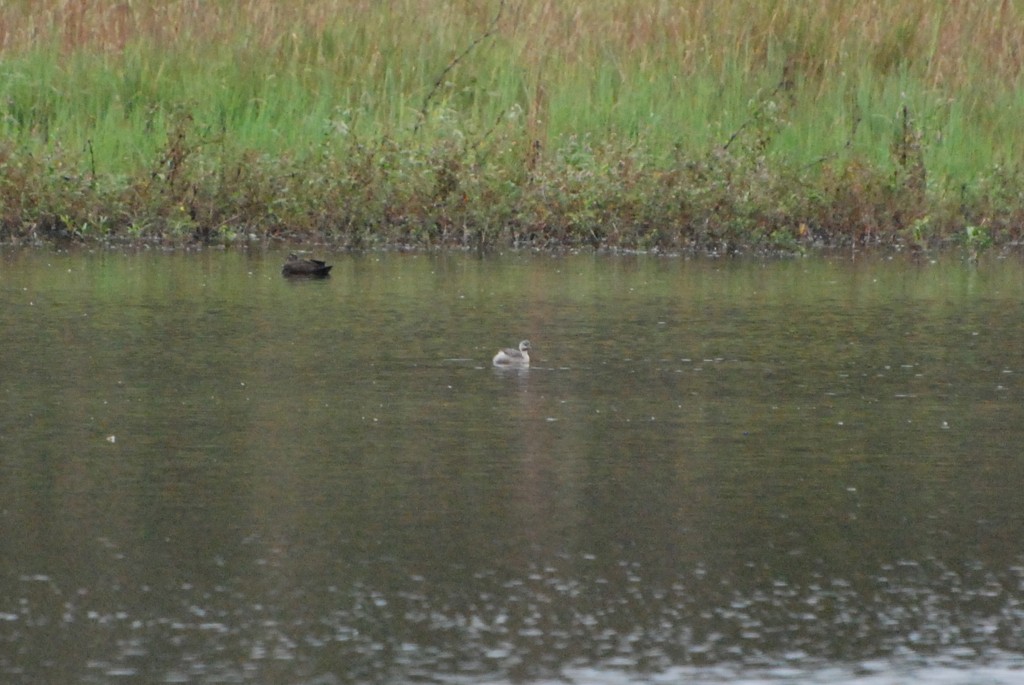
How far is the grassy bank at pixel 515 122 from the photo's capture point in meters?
20.1

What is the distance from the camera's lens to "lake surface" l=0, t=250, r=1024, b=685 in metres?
6.45

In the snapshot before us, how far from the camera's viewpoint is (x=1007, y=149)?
22094mm

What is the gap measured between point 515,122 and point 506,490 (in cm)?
1336

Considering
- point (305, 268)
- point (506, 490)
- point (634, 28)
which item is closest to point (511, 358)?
point (506, 490)

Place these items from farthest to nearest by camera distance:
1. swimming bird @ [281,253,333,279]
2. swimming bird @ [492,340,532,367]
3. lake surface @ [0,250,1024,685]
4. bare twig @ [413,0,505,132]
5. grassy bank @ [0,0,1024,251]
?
bare twig @ [413,0,505,132]
grassy bank @ [0,0,1024,251]
swimming bird @ [281,253,333,279]
swimming bird @ [492,340,532,367]
lake surface @ [0,250,1024,685]

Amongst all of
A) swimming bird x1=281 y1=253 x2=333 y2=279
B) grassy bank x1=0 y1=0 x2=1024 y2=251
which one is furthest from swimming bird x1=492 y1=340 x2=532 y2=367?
grassy bank x1=0 y1=0 x2=1024 y2=251

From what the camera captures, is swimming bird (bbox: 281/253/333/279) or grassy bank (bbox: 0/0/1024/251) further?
grassy bank (bbox: 0/0/1024/251)

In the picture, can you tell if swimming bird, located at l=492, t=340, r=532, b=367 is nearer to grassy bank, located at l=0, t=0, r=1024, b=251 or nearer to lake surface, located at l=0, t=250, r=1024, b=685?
lake surface, located at l=0, t=250, r=1024, b=685

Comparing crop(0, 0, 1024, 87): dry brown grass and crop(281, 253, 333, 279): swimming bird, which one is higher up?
crop(0, 0, 1024, 87): dry brown grass

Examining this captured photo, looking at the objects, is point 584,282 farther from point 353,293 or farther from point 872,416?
point 872,416

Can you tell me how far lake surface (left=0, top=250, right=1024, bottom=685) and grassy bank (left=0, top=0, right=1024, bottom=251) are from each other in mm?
4592

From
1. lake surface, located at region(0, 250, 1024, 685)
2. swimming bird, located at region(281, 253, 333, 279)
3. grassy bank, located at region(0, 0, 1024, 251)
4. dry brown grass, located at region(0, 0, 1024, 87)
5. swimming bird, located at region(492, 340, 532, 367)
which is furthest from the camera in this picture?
dry brown grass, located at region(0, 0, 1024, 87)

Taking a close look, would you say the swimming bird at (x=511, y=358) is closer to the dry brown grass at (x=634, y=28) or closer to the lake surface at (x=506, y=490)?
the lake surface at (x=506, y=490)

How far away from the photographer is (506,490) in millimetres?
8664
